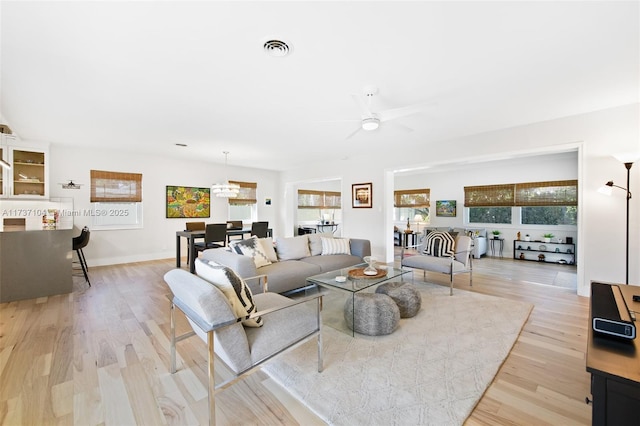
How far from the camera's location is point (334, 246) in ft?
15.1

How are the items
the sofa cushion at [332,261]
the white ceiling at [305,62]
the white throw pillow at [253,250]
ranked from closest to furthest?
the white ceiling at [305,62]
the white throw pillow at [253,250]
the sofa cushion at [332,261]

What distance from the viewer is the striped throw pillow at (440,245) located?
4457 millimetres

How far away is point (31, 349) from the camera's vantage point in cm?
238

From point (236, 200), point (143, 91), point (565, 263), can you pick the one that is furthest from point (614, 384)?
→ point (236, 200)

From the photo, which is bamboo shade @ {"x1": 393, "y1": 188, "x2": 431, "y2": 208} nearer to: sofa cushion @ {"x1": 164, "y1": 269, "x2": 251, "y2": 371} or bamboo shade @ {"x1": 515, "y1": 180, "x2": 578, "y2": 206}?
bamboo shade @ {"x1": 515, "y1": 180, "x2": 578, "y2": 206}

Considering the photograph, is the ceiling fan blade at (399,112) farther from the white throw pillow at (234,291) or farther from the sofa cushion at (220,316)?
Result: the sofa cushion at (220,316)

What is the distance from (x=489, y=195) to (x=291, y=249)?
19.8 feet

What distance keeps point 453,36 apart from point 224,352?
2751 mm

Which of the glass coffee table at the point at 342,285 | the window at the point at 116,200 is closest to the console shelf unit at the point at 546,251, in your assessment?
the glass coffee table at the point at 342,285

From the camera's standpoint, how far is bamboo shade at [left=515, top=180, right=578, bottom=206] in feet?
20.3

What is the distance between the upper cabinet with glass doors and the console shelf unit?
10.6 m

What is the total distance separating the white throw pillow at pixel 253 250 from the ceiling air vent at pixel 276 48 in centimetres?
237

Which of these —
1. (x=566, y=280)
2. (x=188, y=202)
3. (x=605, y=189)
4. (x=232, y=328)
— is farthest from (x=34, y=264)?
(x=566, y=280)

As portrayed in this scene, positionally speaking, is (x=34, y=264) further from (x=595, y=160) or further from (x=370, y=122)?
(x=595, y=160)
